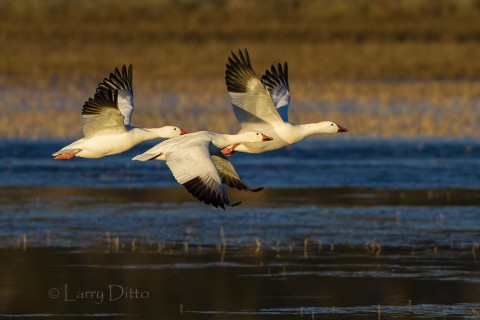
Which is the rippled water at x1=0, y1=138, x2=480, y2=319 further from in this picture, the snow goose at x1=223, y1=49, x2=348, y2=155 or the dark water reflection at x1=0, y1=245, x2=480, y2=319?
the snow goose at x1=223, y1=49, x2=348, y2=155

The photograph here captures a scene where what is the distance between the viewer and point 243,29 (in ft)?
168

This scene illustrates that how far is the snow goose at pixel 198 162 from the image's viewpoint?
11820mm

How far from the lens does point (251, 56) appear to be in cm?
4250

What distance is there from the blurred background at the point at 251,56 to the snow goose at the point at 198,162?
12814 millimetres

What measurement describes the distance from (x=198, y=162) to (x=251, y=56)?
100 ft

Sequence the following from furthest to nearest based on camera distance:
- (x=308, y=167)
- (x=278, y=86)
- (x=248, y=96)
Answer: (x=308, y=167) < (x=278, y=86) < (x=248, y=96)

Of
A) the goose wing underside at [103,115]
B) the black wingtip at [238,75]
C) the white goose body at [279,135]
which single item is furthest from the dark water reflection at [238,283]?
the black wingtip at [238,75]

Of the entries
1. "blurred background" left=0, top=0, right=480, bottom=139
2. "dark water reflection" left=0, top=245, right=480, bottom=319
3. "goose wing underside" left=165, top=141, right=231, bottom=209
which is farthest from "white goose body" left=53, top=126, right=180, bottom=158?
"blurred background" left=0, top=0, right=480, bottom=139

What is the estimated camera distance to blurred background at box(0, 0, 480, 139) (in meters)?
29.2

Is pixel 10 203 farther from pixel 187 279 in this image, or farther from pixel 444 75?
pixel 444 75

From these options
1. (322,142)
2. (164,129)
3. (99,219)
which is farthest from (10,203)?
(322,142)

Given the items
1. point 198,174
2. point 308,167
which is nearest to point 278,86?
point 198,174

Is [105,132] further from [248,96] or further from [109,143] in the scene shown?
[248,96]

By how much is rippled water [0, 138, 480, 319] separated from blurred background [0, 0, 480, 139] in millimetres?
4100
